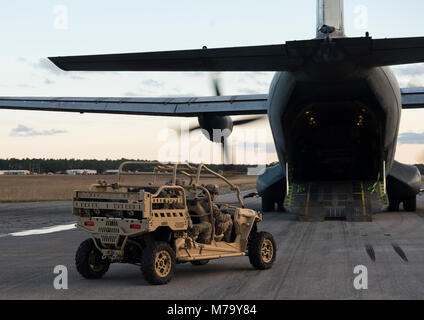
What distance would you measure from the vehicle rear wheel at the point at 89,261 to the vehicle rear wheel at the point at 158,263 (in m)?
1.25

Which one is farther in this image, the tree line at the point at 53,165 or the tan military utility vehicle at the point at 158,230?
the tree line at the point at 53,165

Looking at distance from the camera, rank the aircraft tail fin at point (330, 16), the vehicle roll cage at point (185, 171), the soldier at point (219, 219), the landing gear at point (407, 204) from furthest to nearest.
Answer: the landing gear at point (407, 204)
the aircraft tail fin at point (330, 16)
the soldier at point (219, 219)
the vehicle roll cage at point (185, 171)

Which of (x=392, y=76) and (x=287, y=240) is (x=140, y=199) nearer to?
(x=287, y=240)

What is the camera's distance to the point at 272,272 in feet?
31.6

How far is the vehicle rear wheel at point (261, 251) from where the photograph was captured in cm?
981

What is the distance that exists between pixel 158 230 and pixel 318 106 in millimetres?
10525

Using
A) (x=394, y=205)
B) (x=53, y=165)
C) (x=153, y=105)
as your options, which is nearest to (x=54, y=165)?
(x=53, y=165)

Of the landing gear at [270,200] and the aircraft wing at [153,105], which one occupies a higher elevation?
the aircraft wing at [153,105]

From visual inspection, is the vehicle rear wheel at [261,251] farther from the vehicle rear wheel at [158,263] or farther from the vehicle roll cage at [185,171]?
the vehicle rear wheel at [158,263]

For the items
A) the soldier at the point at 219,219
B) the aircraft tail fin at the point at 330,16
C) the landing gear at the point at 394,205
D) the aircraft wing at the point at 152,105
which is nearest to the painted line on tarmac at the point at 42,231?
the aircraft wing at the point at 152,105

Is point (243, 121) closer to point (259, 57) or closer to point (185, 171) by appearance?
point (259, 57)

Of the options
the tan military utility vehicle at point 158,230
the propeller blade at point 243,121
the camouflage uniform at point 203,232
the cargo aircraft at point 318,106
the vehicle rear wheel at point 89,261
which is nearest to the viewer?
the tan military utility vehicle at point 158,230

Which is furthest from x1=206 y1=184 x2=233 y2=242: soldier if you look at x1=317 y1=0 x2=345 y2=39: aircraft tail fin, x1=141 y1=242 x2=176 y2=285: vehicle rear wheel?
x1=317 y1=0 x2=345 y2=39: aircraft tail fin
